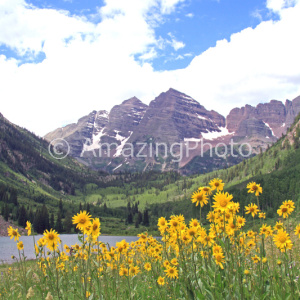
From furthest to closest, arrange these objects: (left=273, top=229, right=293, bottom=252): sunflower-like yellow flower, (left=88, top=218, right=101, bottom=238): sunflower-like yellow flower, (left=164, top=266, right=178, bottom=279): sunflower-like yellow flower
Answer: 1. (left=164, top=266, right=178, bottom=279): sunflower-like yellow flower
2. (left=273, top=229, right=293, bottom=252): sunflower-like yellow flower
3. (left=88, top=218, right=101, bottom=238): sunflower-like yellow flower

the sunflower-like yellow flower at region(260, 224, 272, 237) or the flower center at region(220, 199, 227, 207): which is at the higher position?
the flower center at region(220, 199, 227, 207)

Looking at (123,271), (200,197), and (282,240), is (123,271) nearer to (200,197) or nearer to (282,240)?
(200,197)

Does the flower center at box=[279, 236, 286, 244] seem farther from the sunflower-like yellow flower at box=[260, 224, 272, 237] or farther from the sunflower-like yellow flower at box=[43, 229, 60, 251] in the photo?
the sunflower-like yellow flower at box=[43, 229, 60, 251]

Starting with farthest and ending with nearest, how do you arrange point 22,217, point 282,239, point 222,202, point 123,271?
point 22,217 → point 123,271 → point 282,239 → point 222,202

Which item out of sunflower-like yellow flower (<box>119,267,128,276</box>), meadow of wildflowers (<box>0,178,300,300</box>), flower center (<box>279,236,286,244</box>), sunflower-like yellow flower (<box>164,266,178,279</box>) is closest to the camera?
meadow of wildflowers (<box>0,178,300,300</box>)

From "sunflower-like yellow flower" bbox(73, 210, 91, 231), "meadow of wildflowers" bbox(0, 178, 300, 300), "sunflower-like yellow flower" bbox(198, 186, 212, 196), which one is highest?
"sunflower-like yellow flower" bbox(198, 186, 212, 196)

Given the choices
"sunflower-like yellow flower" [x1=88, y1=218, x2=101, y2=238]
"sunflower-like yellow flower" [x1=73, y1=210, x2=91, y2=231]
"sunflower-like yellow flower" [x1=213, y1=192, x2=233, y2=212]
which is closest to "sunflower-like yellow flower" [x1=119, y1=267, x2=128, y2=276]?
"sunflower-like yellow flower" [x1=88, y1=218, x2=101, y2=238]

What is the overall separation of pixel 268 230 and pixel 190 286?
4.40 metres

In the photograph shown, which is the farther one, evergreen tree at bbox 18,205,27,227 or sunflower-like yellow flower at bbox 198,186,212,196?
evergreen tree at bbox 18,205,27,227

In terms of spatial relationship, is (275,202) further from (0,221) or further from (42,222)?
(0,221)

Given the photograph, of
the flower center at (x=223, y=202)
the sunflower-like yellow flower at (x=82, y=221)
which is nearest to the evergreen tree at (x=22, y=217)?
the sunflower-like yellow flower at (x=82, y=221)

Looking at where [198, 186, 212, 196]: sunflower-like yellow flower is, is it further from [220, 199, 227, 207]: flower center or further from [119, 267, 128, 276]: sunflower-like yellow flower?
[119, 267, 128, 276]: sunflower-like yellow flower

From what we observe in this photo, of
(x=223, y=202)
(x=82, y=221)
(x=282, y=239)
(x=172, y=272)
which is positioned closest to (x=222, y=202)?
(x=223, y=202)

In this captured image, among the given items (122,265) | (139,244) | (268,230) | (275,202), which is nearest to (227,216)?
(268,230)
